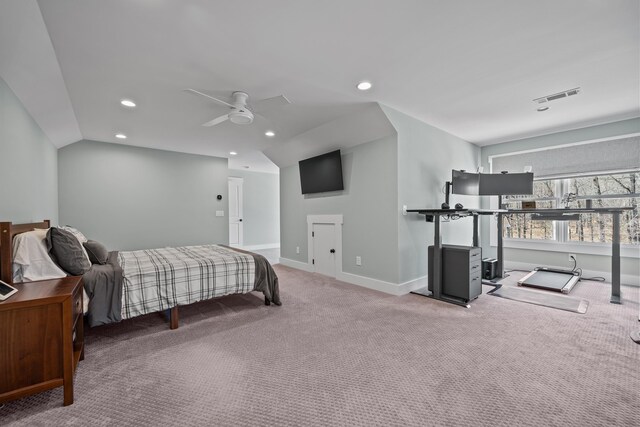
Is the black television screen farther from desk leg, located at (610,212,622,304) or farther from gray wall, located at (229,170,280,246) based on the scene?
desk leg, located at (610,212,622,304)

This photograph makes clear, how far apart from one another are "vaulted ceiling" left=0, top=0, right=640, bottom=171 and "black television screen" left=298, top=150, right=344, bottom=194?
2.94 feet

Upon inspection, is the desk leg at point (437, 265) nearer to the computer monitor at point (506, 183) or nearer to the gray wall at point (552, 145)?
the computer monitor at point (506, 183)

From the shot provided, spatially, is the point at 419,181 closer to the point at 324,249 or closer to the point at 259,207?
the point at 324,249

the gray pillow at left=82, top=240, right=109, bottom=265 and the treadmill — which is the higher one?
the gray pillow at left=82, top=240, right=109, bottom=265

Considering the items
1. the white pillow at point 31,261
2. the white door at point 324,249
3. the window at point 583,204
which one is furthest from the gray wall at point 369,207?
the white pillow at point 31,261

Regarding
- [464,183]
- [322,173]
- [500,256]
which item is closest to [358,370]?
[322,173]

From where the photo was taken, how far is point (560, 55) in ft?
7.93

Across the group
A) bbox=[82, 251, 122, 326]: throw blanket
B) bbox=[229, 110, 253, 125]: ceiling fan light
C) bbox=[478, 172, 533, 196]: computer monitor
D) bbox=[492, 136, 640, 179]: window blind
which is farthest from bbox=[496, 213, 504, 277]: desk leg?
bbox=[82, 251, 122, 326]: throw blanket

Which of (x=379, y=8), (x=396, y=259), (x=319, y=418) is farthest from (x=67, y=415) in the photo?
(x=396, y=259)

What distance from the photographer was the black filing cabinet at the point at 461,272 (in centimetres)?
334

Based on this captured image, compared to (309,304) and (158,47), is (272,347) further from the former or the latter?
(158,47)

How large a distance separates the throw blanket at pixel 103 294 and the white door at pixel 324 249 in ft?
9.94

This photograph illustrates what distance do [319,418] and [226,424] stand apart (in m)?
0.50

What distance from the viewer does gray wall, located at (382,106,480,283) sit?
379 cm
